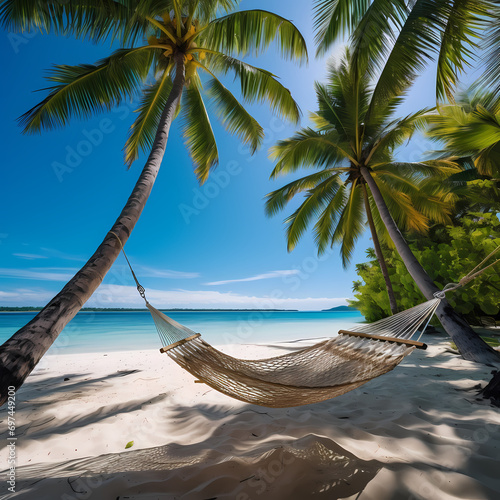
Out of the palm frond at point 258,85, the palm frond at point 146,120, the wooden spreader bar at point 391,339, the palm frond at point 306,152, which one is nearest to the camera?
the wooden spreader bar at point 391,339

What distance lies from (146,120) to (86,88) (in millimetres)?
Result: 816

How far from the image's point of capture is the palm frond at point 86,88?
265 cm

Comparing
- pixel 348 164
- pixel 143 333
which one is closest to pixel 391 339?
pixel 348 164

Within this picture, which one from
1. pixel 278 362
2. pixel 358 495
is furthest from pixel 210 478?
pixel 278 362

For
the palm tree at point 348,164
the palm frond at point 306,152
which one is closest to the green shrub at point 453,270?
the palm tree at point 348,164

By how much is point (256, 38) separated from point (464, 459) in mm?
3754

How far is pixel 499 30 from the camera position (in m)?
2.11

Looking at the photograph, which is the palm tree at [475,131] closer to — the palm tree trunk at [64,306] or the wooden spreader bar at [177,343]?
the palm tree trunk at [64,306]

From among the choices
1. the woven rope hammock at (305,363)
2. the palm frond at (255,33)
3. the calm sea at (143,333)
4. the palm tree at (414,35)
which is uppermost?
the palm frond at (255,33)

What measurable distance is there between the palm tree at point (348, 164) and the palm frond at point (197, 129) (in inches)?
52.8

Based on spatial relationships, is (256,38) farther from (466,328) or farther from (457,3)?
(466,328)

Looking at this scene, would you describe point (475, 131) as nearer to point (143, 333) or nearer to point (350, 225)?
point (350, 225)

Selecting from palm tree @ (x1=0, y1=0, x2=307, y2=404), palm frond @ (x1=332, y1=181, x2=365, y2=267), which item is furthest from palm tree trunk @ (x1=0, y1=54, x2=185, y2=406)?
palm frond @ (x1=332, y1=181, x2=365, y2=267)

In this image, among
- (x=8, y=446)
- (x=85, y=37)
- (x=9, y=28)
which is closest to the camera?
(x=8, y=446)
